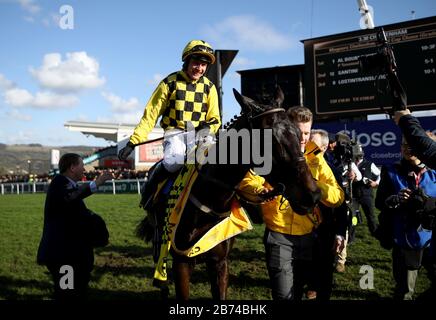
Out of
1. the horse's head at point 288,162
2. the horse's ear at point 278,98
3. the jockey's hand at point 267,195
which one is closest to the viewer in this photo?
the horse's head at point 288,162

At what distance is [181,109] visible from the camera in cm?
365

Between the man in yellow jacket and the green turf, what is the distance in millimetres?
1679

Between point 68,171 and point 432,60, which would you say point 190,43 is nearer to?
point 68,171

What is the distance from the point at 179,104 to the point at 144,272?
3.16m

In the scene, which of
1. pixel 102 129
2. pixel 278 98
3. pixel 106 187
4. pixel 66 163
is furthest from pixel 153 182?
pixel 102 129

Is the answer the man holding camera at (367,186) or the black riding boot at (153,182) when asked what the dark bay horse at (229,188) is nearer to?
the black riding boot at (153,182)

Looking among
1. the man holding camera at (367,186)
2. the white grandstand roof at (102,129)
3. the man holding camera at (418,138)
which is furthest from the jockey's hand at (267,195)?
the white grandstand roof at (102,129)

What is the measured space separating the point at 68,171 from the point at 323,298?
2694 millimetres

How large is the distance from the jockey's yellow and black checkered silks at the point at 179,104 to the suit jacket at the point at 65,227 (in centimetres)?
89

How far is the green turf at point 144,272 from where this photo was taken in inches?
183

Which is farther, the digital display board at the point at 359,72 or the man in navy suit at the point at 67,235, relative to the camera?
the digital display board at the point at 359,72

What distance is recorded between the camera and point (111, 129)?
135ft

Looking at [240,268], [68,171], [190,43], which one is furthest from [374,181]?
[68,171]

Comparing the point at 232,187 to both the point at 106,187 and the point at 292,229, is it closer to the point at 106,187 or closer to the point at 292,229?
the point at 292,229
